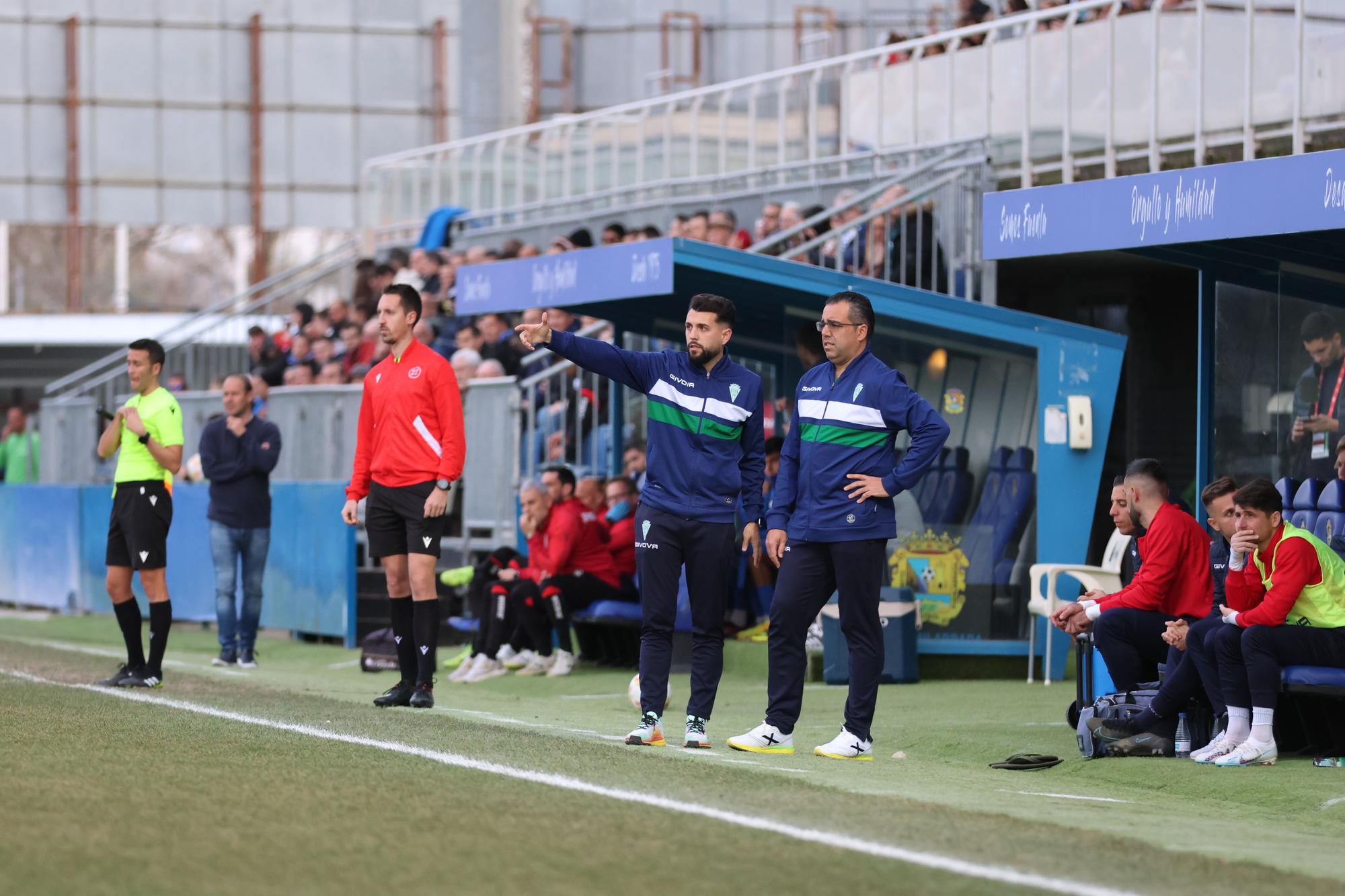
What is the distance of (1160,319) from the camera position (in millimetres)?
18391

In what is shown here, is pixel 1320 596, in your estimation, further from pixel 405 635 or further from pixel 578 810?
pixel 405 635

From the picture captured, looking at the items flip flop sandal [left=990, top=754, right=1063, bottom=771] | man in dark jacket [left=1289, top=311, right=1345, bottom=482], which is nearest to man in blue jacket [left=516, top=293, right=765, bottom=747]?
flip flop sandal [left=990, top=754, right=1063, bottom=771]

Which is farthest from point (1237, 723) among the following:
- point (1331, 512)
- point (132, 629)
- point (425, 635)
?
point (132, 629)

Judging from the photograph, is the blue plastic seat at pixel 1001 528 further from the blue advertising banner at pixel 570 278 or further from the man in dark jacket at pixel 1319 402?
the man in dark jacket at pixel 1319 402

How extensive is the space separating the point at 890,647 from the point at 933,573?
0.81m

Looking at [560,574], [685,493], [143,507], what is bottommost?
[560,574]

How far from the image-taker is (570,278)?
42.8 feet

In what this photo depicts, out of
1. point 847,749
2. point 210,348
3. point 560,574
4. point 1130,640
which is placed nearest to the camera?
point 847,749

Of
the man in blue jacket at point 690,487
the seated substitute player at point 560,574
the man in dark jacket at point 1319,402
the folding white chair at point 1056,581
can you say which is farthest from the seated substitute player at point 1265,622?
the seated substitute player at point 560,574

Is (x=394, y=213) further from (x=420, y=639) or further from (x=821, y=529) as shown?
(x=821, y=529)

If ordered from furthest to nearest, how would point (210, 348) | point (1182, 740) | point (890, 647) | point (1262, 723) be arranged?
point (210, 348) < point (890, 647) < point (1182, 740) < point (1262, 723)

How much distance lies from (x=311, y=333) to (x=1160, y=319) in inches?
398

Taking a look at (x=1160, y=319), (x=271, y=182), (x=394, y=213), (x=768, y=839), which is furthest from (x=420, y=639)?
(x=271, y=182)

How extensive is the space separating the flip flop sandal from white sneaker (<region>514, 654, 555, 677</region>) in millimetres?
5338
